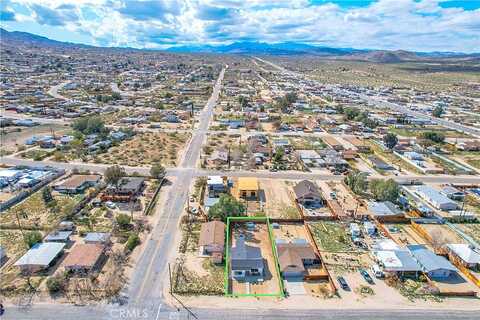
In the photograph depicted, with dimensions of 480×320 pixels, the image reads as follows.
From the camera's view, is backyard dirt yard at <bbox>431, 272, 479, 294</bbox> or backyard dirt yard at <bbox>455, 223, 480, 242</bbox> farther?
backyard dirt yard at <bbox>455, 223, 480, 242</bbox>

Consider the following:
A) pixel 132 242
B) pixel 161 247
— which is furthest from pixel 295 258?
pixel 132 242

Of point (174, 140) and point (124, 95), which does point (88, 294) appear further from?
point (124, 95)

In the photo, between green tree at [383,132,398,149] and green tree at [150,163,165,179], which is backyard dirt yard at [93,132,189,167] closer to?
green tree at [150,163,165,179]

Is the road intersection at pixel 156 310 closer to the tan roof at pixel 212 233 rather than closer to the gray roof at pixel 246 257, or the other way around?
the tan roof at pixel 212 233

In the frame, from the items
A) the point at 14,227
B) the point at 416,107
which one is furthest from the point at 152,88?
the point at 14,227

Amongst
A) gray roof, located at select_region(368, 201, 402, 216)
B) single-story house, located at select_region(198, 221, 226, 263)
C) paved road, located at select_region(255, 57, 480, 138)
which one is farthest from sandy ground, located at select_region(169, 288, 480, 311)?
paved road, located at select_region(255, 57, 480, 138)

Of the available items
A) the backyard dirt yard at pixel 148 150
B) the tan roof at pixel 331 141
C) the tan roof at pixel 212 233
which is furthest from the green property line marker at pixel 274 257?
the tan roof at pixel 331 141
